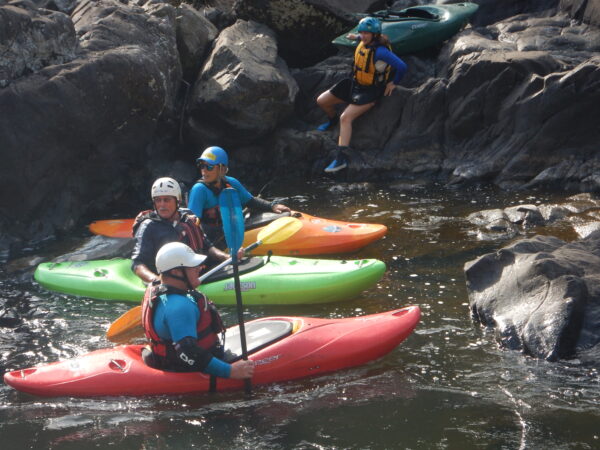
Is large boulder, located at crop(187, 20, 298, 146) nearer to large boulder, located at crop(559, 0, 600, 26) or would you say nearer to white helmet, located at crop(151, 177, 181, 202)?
white helmet, located at crop(151, 177, 181, 202)

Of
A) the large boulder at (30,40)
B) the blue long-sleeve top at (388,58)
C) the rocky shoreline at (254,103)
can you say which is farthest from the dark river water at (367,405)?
the blue long-sleeve top at (388,58)

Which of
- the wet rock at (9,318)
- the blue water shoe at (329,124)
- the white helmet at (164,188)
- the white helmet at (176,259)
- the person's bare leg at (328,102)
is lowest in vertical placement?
the wet rock at (9,318)

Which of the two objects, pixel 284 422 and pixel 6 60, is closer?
pixel 284 422

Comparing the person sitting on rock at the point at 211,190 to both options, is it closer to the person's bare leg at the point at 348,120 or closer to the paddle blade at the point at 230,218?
the paddle blade at the point at 230,218

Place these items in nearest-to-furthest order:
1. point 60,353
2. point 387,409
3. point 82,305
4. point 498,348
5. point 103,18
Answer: point 387,409 < point 498,348 < point 60,353 < point 82,305 < point 103,18

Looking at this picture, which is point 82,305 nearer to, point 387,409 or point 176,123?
point 387,409

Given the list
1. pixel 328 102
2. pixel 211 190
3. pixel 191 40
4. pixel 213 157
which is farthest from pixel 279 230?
pixel 191 40

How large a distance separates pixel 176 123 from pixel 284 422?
6.00 m

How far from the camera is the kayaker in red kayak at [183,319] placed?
4.37 meters

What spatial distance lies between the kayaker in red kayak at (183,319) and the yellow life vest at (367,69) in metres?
5.16

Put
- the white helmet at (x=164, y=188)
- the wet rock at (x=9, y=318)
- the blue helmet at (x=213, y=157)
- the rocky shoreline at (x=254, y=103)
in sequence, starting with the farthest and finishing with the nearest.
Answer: the rocky shoreline at (x=254, y=103), the blue helmet at (x=213, y=157), the wet rock at (x=9, y=318), the white helmet at (x=164, y=188)

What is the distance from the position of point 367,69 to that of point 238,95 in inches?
60.5

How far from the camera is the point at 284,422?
447 centimetres

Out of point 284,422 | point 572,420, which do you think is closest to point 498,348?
point 572,420
